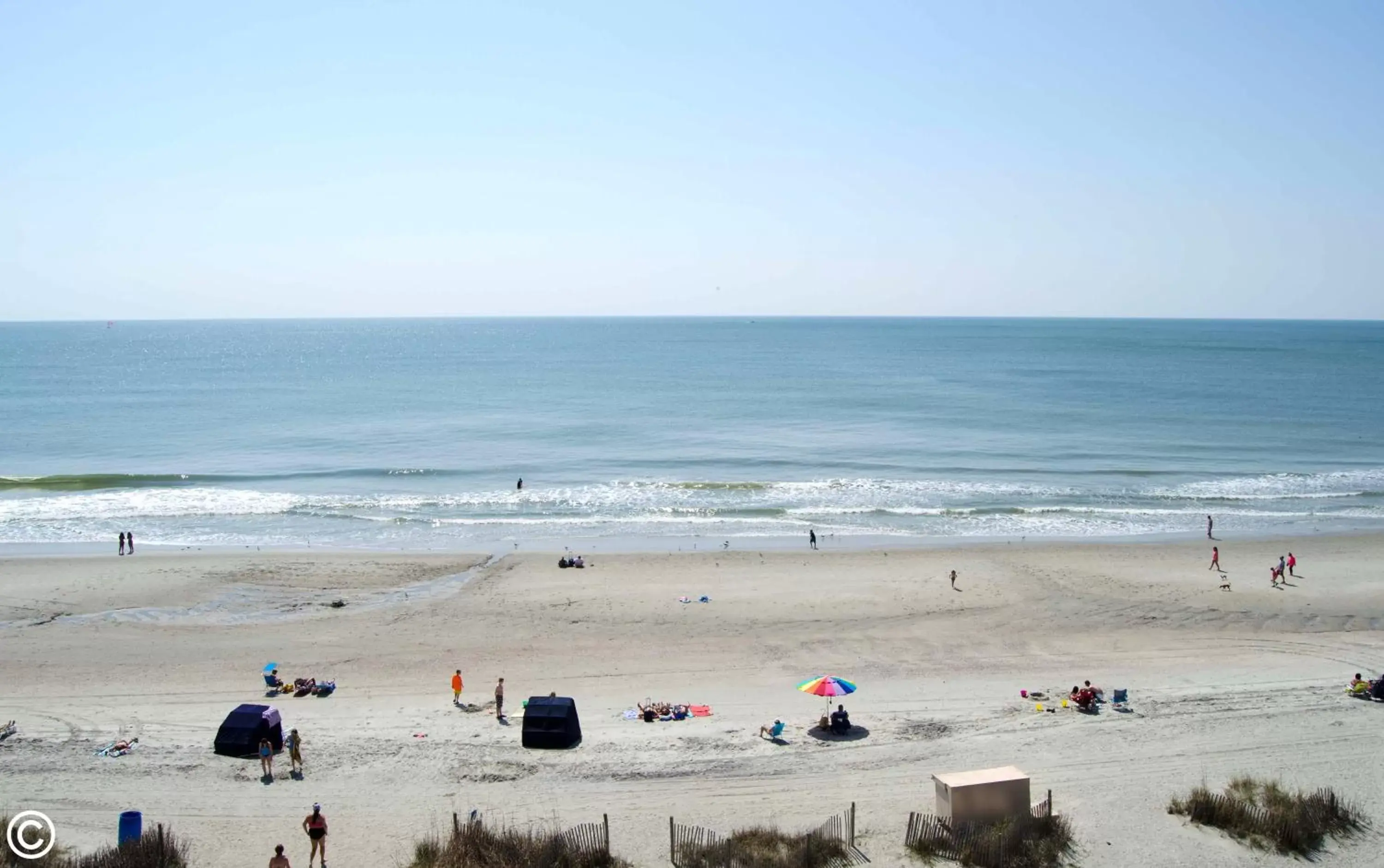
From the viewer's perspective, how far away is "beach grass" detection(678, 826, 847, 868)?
1278 cm

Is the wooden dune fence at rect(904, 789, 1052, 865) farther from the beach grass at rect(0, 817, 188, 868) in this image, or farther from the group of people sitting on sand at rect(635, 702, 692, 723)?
the beach grass at rect(0, 817, 188, 868)

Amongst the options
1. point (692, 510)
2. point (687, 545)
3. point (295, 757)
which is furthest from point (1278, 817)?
point (692, 510)

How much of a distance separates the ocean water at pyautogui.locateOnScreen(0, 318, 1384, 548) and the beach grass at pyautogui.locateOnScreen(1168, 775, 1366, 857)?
21203 millimetres

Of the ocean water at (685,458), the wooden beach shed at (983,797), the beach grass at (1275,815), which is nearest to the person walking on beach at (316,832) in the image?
the wooden beach shed at (983,797)

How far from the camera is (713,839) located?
13438mm

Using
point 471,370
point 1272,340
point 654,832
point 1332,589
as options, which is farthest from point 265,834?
point 1272,340

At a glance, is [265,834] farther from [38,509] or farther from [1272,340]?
[1272,340]

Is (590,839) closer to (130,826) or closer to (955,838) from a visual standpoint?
(955,838)

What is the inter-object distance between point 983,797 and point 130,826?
40.8 ft

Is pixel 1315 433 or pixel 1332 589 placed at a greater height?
pixel 1315 433

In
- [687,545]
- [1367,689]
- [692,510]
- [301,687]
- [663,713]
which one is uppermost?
[692,510]

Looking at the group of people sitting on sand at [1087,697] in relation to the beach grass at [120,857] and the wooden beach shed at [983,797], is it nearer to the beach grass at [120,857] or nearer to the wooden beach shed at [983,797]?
the wooden beach shed at [983,797]

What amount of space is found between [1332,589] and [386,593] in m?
29.6

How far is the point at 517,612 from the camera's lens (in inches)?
1046
